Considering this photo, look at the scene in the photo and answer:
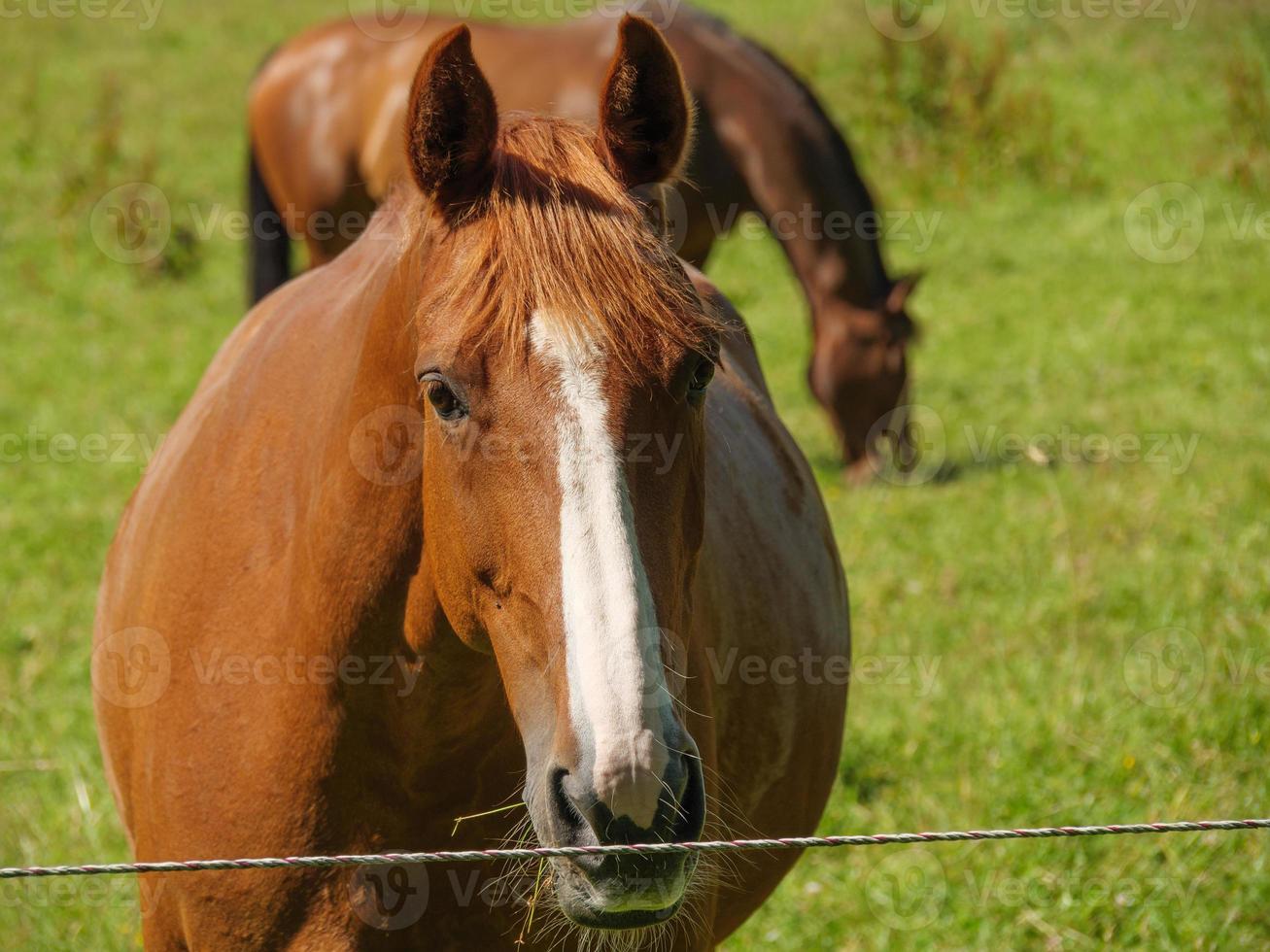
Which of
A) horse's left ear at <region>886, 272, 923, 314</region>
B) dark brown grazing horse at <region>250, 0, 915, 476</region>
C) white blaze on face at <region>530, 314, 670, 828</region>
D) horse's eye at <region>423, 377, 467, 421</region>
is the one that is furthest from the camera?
horse's left ear at <region>886, 272, 923, 314</region>

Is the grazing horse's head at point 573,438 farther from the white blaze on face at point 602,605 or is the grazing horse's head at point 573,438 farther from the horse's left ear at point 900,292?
the horse's left ear at point 900,292

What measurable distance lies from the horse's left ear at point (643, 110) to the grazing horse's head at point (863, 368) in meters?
5.45

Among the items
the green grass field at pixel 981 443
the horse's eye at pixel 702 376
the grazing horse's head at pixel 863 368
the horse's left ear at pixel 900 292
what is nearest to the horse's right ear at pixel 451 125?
the horse's eye at pixel 702 376

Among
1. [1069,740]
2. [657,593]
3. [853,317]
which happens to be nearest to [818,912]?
[1069,740]

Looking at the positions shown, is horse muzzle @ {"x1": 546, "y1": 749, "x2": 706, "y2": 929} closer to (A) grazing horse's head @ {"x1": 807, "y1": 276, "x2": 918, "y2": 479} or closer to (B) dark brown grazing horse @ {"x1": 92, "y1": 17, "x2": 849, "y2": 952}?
(B) dark brown grazing horse @ {"x1": 92, "y1": 17, "x2": 849, "y2": 952}

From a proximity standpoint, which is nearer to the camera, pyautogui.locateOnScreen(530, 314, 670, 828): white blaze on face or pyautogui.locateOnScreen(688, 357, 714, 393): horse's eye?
pyautogui.locateOnScreen(530, 314, 670, 828): white blaze on face

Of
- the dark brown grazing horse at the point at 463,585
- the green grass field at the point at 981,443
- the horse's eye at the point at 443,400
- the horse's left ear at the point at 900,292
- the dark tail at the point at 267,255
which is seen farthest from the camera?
the horse's left ear at the point at 900,292

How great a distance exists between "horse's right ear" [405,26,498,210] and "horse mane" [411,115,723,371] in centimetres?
3

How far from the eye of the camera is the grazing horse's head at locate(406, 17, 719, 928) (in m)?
1.63

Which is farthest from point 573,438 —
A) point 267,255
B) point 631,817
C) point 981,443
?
point 981,443

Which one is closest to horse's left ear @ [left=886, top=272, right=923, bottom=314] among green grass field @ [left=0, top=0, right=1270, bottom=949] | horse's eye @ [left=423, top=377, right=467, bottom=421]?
green grass field @ [left=0, top=0, right=1270, bottom=949]

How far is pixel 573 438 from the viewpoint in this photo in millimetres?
1703

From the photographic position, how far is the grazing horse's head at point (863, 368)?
7420 mm

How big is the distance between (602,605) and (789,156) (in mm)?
6105
